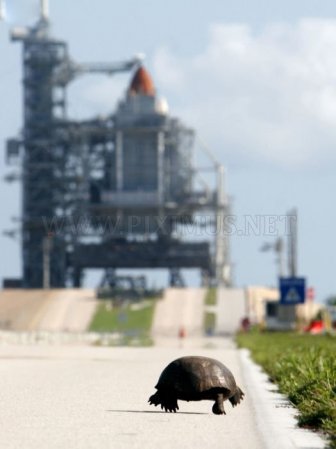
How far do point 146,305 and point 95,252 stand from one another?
22080mm

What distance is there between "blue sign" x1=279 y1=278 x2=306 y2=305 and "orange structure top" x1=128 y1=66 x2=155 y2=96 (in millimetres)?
90771

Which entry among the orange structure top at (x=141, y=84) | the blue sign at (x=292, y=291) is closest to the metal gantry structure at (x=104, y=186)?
the orange structure top at (x=141, y=84)

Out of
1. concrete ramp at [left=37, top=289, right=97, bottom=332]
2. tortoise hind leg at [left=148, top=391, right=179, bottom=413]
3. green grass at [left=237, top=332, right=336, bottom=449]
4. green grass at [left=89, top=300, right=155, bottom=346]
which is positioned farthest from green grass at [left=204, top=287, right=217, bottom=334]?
tortoise hind leg at [left=148, top=391, right=179, bottom=413]

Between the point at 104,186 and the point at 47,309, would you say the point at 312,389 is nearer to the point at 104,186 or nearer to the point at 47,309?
the point at 47,309

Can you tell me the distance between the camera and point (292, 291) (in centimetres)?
6856

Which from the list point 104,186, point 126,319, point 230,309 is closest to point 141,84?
point 104,186

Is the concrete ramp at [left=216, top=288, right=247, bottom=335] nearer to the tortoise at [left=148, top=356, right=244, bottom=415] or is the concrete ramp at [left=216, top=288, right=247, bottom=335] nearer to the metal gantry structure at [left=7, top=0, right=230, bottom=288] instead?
the metal gantry structure at [left=7, top=0, right=230, bottom=288]

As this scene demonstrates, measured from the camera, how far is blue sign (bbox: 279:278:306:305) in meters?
67.9

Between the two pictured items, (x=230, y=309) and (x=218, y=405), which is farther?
(x=230, y=309)

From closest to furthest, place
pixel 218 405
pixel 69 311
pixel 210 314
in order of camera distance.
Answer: pixel 218 405 < pixel 69 311 < pixel 210 314

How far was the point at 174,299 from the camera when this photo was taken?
447 ft

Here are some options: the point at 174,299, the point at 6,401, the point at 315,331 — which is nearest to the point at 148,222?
the point at 174,299

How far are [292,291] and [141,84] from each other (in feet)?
311

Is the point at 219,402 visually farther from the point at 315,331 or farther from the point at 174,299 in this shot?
the point at 174,299
